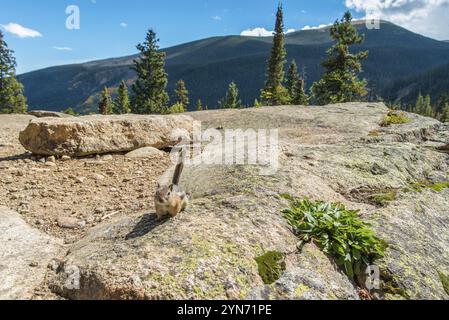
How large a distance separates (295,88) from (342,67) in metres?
27.2

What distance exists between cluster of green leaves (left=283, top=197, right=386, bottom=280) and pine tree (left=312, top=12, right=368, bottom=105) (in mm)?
39550

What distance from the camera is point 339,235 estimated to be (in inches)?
209

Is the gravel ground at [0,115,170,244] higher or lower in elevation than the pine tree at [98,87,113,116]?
lower

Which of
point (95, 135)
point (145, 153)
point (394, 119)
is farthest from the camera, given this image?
point (394, 119)

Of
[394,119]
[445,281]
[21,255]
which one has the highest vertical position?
[394,119]

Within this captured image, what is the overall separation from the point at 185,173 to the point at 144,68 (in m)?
57.8

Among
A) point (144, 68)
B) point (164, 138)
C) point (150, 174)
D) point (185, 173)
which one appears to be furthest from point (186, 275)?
point (144, 68)

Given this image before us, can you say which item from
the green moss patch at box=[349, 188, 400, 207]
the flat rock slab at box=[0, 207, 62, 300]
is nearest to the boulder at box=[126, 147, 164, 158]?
the flat rock slab at box=[0, 207, 62, 300]

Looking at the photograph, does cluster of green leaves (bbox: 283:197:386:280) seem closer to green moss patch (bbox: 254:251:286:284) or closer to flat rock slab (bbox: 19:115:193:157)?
green moss patch (bbox: 254:251:286:284)

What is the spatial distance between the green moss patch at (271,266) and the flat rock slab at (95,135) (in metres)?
7.84

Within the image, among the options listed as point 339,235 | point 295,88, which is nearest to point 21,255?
point 339,235

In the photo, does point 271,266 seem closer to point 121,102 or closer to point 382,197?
point 382,197

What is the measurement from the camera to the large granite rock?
167 inches

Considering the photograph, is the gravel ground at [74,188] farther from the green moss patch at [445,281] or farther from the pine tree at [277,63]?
the pine tree at [277,63]
